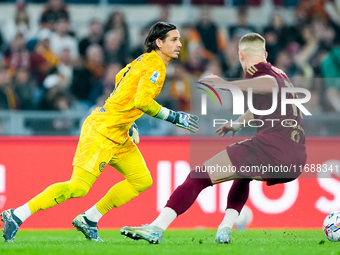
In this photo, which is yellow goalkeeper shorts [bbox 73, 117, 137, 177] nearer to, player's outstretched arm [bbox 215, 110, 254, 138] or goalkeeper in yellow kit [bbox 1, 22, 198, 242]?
goalkeeper in yellow kit [bbox 1, 22, 198, 242]

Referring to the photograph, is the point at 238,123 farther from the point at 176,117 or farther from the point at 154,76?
the point at 154,76

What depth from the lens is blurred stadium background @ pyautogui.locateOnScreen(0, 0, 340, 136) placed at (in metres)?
9.75

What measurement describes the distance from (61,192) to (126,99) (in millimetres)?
1148

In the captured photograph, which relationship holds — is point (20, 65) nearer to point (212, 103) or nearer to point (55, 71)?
point (55, 71)

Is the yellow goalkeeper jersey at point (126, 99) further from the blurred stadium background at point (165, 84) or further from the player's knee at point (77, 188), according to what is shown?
the blurred stadium background at point (165, 84)

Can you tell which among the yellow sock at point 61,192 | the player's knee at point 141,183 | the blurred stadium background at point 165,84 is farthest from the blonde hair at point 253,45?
the blurred stadium background at point 165,84

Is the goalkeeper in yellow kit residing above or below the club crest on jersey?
below

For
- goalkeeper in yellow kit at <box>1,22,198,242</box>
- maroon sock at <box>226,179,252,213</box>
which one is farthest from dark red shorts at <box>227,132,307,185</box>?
goalkeeper in yellow kit at <box>1,22,198,242</box>

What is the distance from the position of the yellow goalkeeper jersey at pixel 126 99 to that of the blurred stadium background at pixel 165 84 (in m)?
2.91

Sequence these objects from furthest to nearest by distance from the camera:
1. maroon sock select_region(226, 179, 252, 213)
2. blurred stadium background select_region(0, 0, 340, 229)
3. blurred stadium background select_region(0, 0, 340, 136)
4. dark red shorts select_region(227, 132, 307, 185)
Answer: blurred stadium background select_region(0, 0, 340, 136) < blurred stadium background select_region(0, 0, 340, 229) < maroon sock select_region(226, 179, 252, 213) < dark red shorts select_region(227, 132, 307, 185)

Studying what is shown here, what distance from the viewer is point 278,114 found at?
18.2 ft

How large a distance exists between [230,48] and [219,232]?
6.40 m

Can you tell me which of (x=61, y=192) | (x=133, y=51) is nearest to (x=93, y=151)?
(x=61, y=192)

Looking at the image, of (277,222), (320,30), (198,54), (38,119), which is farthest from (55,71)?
(320,30)
